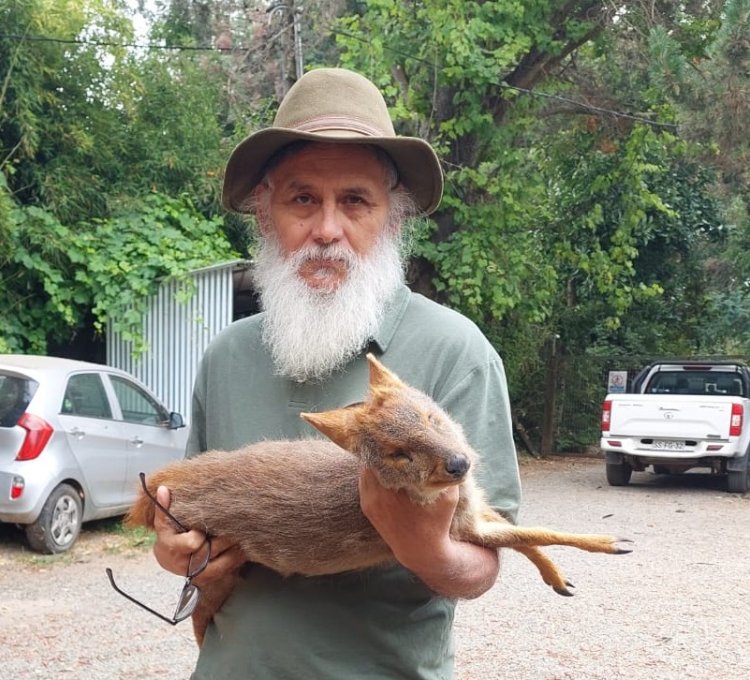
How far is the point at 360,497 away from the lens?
195 cm

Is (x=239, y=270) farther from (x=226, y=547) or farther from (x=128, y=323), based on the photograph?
(x=226, y=547)

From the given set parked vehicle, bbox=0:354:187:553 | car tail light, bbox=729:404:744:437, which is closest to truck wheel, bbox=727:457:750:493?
car tail light, bbox=729:404:744:437

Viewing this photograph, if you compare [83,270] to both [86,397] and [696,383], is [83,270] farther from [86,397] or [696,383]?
[696,383]

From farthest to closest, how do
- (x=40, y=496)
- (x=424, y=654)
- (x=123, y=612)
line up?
(x=40, y=496) → (x=123, y=612) → (x=424, y=654)

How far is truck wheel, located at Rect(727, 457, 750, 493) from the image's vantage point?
46.2 ft

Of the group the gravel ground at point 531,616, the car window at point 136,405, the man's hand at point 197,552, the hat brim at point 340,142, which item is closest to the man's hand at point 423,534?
the man's hand at point 197,552

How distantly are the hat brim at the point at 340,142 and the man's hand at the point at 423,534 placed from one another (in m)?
0.94

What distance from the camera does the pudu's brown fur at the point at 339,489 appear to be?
1.87m

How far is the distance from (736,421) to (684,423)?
0.75 metres

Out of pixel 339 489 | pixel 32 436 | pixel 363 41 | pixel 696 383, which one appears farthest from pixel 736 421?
pixel 339 489

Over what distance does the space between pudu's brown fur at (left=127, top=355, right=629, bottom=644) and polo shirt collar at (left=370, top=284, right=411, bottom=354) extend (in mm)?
294

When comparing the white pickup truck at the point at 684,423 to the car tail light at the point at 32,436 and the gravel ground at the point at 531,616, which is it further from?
the car tail light at the point at 32,436

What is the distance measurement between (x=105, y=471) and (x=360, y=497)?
8093 millimetres

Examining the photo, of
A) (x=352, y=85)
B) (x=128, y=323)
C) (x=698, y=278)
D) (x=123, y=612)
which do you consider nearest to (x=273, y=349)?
(x=352, y=85)
